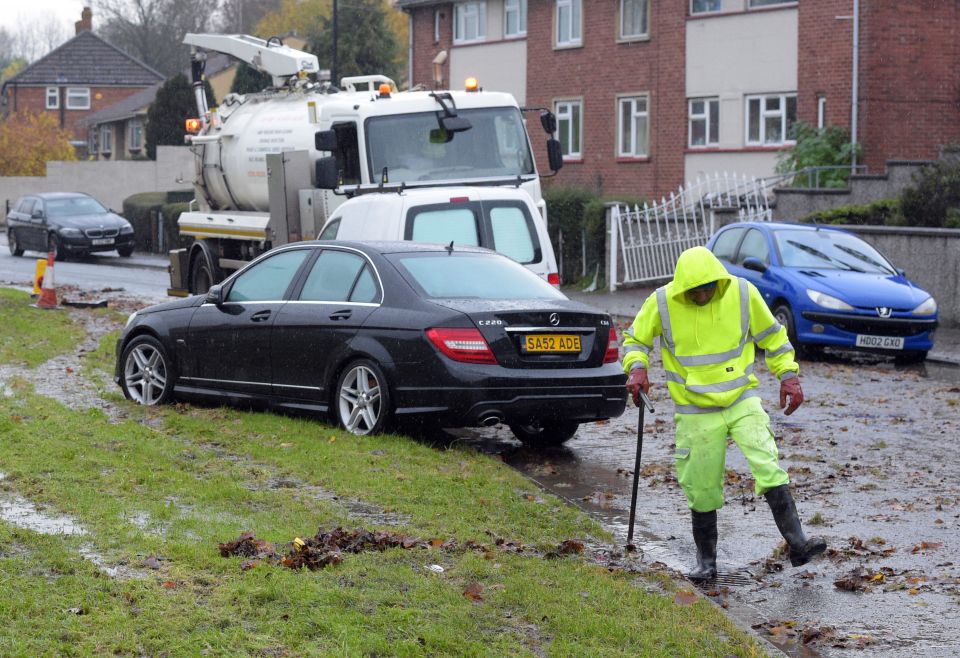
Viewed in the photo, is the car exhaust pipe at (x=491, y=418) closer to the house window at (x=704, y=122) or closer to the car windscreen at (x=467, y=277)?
the car windscreen at (x=467, y=277)

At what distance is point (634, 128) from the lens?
118 ft

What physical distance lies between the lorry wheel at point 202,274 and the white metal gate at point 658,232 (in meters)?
8.02

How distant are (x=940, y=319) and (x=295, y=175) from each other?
9.02 m

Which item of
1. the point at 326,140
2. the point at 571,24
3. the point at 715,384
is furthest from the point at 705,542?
the point at 571,24

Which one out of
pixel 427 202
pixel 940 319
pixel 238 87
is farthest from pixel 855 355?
pixel 238 87

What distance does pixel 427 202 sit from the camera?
14773mm

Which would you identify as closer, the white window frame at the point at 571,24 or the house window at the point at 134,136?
the white window frame at the point at 571,24

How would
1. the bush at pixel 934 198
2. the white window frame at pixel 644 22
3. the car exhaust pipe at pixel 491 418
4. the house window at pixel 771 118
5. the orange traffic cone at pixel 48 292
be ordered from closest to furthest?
the car exhaust pipe at pixel 491 418
the orange traffic cone at pixel 48 292
the bush at pixel 934 198
the house window at pixel 771 118
the white window frame at pixel 644 22

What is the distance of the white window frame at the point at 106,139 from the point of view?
260 ft

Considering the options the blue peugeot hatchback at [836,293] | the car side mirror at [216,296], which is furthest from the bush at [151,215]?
the car side mirror at [216,296]

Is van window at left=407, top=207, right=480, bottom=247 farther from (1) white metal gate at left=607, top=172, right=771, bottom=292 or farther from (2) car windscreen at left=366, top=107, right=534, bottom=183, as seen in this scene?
(1) white metal gate at left=607, top=172, right=771, bottom=292

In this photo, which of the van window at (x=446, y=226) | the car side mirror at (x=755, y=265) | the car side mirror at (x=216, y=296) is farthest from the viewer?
the car side mirror at (x=755, y=265)

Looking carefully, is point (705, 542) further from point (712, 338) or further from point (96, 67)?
point (96, 67)

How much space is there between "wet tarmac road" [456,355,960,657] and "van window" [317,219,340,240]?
12.5ft
